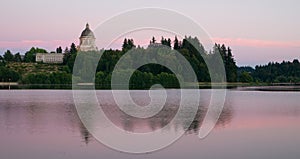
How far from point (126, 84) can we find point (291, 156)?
87.9 metres

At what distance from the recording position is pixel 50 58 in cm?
16475

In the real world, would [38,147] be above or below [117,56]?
below

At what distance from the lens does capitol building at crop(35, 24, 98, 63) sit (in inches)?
6057

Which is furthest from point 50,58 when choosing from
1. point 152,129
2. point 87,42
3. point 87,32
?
point 152,129

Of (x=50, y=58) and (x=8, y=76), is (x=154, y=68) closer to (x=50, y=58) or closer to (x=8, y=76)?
(x=8, y=76)

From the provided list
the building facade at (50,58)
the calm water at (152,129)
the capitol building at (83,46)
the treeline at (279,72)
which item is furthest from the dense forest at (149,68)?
the calm water at (152,129)

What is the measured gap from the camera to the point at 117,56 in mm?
125438

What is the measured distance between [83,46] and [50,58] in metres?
16.9

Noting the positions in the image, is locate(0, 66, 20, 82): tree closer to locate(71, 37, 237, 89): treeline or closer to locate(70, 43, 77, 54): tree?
locate(71, 37, 237, 89): treeline

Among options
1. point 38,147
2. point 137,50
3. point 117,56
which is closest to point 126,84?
point 137,50

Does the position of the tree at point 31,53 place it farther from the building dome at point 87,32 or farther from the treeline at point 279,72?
the treeline at point 279,72

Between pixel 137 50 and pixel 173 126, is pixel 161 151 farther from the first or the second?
pixel 137 50

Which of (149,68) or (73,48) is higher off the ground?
(73,48)

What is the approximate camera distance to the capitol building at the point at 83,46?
505 ft
